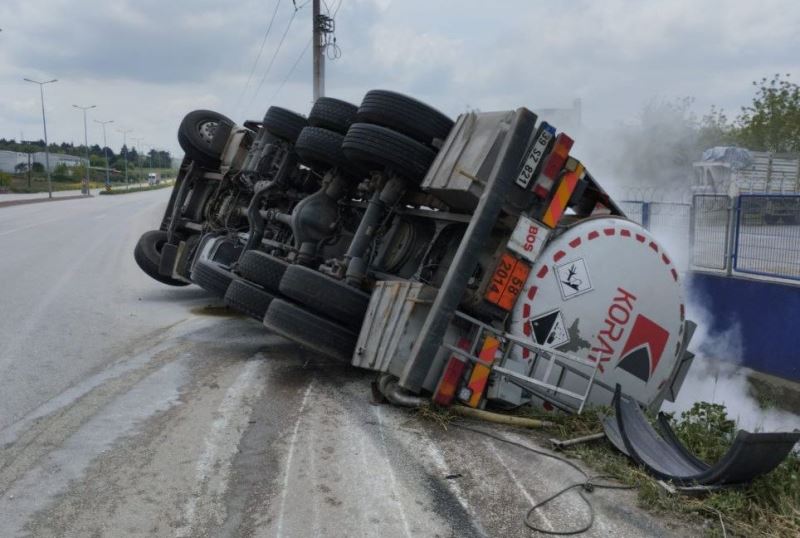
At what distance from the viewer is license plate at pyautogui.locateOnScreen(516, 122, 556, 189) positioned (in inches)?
200

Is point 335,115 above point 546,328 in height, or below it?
above

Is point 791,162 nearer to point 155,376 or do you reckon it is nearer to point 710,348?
point 710,348

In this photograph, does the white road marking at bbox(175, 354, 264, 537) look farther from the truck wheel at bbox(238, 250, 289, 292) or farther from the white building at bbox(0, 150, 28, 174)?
the white building at bbox(0, 150, 28, 174)

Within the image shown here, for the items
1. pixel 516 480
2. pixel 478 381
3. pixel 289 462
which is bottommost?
pixel 289 462

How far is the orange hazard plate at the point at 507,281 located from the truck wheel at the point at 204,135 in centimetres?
591

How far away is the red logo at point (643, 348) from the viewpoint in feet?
17.4

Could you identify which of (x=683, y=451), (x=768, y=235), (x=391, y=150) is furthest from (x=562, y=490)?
(x=768, y=235)

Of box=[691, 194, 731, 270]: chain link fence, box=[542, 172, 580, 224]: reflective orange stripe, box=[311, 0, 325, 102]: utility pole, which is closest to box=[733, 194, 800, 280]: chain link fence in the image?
box=[691, 194, 731, 270]: chain link fence

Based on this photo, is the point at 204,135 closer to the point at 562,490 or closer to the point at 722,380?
the point at 722,380

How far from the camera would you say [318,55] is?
2055 centimetres

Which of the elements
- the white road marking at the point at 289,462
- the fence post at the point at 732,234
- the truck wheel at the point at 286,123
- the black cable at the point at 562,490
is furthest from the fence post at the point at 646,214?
the black cable at the point at 562,490

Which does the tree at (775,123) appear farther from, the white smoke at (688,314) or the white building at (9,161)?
the white building at (9,161)

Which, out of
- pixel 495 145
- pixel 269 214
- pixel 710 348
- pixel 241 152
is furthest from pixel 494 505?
pixel 241 152

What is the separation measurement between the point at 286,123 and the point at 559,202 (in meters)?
3.95
